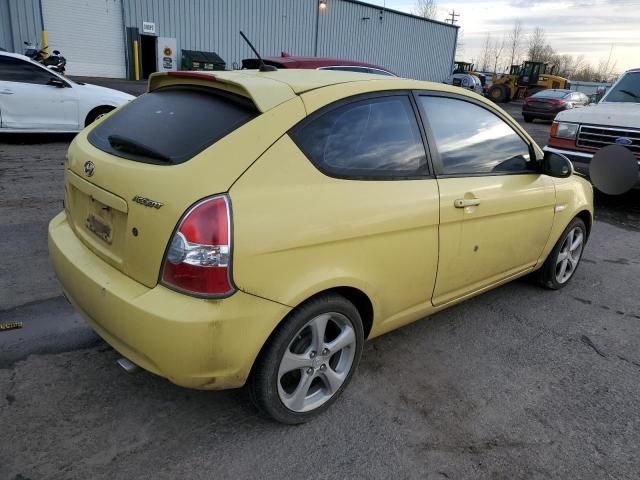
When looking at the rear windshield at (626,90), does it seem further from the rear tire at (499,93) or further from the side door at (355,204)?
the rear tire at (499,93)

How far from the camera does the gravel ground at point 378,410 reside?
228 centimetres

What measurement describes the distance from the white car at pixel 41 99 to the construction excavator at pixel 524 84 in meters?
27.7

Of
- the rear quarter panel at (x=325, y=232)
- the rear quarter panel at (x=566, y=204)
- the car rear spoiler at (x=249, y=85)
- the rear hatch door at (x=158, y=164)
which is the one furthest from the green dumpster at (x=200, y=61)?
the rear quarter panel at (x=325, y=232)

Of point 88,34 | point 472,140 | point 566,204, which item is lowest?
point 566,204

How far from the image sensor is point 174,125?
2.47m

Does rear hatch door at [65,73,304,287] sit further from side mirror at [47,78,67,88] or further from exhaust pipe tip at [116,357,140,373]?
side mirror at [47,78,67,88]

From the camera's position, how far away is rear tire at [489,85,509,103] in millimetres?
31250

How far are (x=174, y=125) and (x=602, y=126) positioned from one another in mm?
6536

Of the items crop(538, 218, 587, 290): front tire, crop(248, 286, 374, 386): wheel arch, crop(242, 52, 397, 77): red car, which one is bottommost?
crop(538, 218, 587, 290): front tire

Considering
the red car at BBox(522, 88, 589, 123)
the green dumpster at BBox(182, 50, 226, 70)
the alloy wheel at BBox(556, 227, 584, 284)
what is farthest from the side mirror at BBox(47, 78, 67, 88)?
the red car at BBox(522, 88, 589, 123)

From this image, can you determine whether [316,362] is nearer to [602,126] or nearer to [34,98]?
[602,126]

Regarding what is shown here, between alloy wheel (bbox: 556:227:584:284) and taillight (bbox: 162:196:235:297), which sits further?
alloy wheel (bbox: 556:227:584:284)

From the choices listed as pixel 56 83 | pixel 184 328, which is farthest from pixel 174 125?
pixel 56 83

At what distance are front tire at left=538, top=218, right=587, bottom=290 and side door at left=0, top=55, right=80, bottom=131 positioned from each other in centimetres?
817
